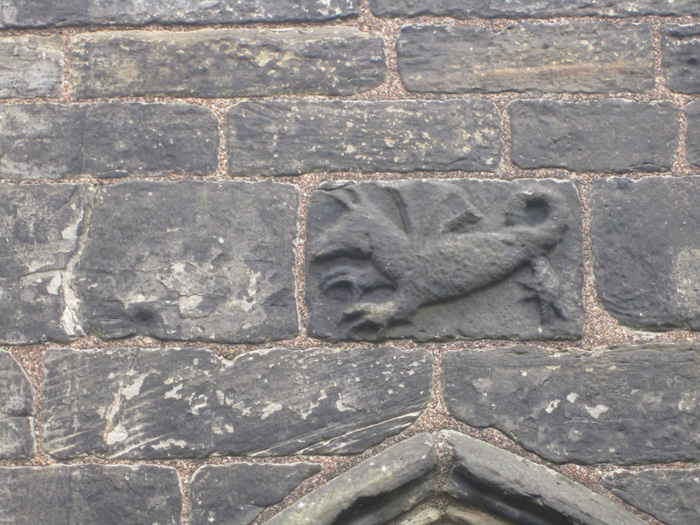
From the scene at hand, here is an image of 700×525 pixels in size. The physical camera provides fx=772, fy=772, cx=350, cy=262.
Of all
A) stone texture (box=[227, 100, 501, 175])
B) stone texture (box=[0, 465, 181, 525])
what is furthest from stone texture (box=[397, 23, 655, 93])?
stone texture (box=[0, 465, 181, 525])

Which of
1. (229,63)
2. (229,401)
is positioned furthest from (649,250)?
(229,63)

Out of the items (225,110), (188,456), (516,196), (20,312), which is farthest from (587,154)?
(20,312)

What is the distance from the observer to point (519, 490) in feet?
7.75

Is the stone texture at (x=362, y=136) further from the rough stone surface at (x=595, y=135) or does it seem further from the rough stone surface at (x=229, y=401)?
the rough stone surface at (x=229, y=401)

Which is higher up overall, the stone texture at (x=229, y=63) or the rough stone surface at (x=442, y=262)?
the stone texture at (x=229, y=63)

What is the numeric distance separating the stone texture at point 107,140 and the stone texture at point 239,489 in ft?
3.31

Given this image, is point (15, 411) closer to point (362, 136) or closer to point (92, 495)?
point (92, 495)

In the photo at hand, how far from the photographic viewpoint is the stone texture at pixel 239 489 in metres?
2.41

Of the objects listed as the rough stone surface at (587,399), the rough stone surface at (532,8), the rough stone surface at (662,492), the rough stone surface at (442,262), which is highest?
the rough stone surface at (532,8)

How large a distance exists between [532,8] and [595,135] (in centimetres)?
54

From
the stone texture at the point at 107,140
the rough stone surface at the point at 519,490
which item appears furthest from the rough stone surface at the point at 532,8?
the rough stone surface at the point at 519,490

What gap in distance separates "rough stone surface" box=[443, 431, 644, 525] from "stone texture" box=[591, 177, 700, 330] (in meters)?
0.58

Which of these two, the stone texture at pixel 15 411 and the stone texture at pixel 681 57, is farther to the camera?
the stone texture at pixel 681 57

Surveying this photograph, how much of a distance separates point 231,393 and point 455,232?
2.98 ft
